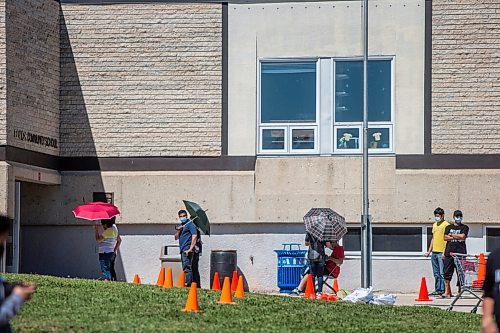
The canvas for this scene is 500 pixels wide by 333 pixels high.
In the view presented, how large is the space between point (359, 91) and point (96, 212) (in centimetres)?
721

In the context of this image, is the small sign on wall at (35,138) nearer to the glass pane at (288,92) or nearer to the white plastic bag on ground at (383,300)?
the glass pane at (288,92)

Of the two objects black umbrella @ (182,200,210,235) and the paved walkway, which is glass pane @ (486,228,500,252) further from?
black umbrella @ (182,200,210,235)

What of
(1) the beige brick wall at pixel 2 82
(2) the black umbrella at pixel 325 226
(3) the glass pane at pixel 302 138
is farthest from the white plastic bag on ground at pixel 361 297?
(1) the beige brick wall at pixel 2 82

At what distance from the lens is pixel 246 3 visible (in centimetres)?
2655

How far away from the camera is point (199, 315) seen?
48.7ft

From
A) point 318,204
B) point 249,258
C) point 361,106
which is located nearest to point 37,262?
point 249,258

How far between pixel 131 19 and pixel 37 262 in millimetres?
6551

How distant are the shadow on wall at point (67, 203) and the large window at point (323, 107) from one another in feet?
Result: 14.7

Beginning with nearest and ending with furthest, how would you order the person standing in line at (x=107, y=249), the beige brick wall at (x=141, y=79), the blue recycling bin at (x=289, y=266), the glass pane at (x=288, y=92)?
the person standing in line at (x=107, y=249)
the blue recycling bin at (x=289, y=266)
the glass pane at (x=288, y=92)
the beige brick wall at (x=141, y=79)

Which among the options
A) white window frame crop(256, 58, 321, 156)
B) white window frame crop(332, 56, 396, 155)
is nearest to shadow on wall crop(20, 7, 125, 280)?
white window frame crop(256, 58, 321, 156)

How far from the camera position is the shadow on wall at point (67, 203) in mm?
26531

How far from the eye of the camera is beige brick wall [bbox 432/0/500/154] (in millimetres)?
25578

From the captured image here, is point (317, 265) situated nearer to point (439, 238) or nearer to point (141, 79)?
point (439, 238)

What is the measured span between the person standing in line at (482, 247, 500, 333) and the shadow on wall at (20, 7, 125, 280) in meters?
19.3
